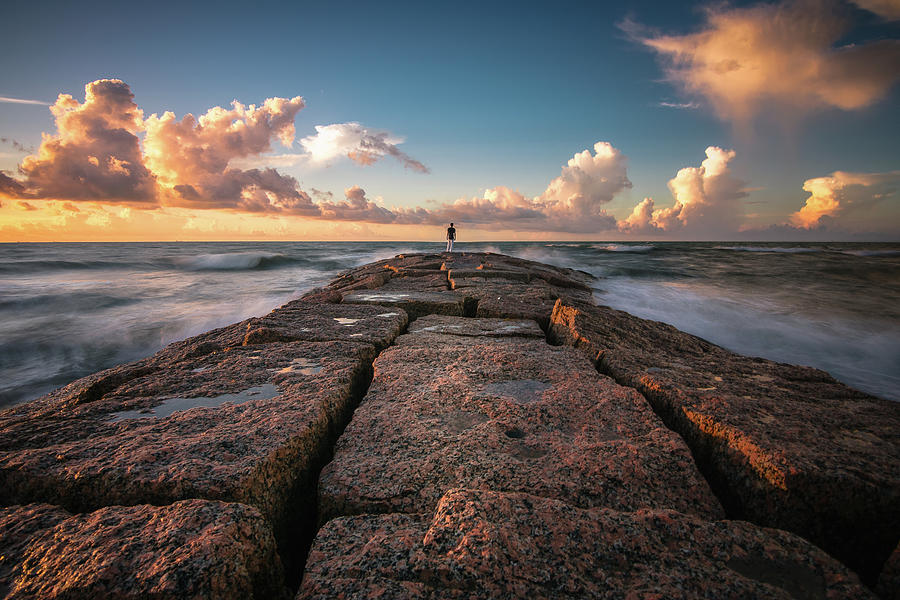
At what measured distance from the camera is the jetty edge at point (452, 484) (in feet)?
2.36

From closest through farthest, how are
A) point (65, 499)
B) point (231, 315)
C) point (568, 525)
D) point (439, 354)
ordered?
1. point (568, 525)
2. point (65, 499)
3. point (439, 354)
4. point (231, 315)

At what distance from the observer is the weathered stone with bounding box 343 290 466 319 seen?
3.04 meters

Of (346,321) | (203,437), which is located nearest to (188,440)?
(203,437)

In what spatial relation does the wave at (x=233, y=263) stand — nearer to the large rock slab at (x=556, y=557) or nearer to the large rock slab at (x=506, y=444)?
the large rock slab at (x=506, y=444)

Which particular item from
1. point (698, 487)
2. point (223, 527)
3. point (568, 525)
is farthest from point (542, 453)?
point (223, 527)

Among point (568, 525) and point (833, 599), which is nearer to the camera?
point (833, 599)

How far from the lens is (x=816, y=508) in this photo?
38.1 inches

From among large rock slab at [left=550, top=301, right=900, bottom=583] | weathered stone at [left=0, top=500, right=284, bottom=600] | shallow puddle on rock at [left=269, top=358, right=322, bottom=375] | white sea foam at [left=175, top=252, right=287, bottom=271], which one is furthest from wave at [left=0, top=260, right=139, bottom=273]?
large rock slab at [left=550, top=301, right=900, bottom=583]

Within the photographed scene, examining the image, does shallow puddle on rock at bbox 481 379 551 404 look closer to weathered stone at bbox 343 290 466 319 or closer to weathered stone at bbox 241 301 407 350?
weathered stone at bbox 241 301 407 350

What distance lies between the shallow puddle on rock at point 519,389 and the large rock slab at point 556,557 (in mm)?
572

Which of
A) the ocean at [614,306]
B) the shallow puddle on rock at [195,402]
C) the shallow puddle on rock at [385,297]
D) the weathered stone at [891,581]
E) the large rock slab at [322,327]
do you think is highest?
the shallow puddle on rock at [385,297]

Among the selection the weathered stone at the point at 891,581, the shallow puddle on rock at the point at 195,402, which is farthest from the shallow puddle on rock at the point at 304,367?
the weathered stone at the point at 891,581

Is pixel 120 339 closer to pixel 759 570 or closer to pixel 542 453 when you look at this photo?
pixel 542 453

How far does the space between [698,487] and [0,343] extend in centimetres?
814
